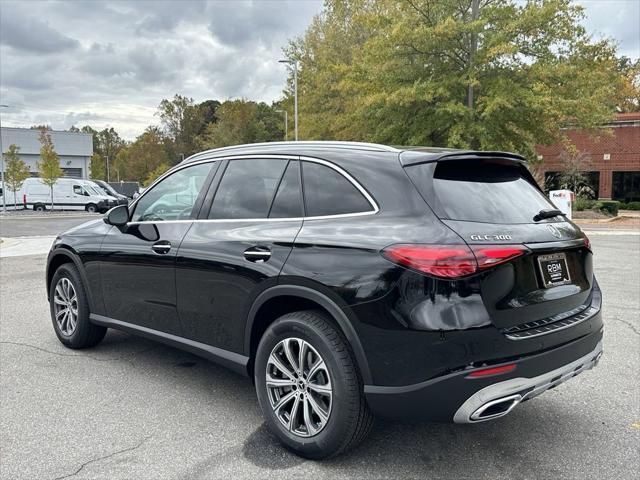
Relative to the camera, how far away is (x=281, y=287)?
3109mm

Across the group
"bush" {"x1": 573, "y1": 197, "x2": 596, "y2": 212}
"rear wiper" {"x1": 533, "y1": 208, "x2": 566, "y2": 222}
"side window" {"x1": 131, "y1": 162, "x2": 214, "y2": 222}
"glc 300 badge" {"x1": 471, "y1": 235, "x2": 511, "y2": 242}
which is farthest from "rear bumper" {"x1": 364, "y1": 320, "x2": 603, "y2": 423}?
"bush" {"x1": 573, "y1": 197, "x2": 596, "y2": 212}

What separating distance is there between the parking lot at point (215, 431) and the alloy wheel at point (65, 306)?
9.4 inches

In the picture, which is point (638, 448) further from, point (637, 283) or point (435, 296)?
point (637, 283)

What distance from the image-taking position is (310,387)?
120 inches

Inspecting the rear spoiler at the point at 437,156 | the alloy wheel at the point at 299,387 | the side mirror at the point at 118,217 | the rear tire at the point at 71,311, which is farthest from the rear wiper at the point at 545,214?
the rear tire at the point at 71,311

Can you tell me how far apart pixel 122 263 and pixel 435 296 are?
8.97 feet

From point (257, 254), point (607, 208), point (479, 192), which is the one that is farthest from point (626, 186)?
point (257, 254)

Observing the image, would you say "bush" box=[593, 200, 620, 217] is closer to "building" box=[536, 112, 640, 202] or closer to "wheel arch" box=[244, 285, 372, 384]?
"building" box=[536, 112, 640, 202]

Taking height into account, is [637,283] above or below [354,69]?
below

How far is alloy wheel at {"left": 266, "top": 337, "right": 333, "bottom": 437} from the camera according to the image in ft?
9.85

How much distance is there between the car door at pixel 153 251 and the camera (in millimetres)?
3959

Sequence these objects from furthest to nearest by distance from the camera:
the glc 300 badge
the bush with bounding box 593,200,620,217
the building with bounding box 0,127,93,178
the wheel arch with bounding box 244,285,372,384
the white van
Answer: the building with bounding box 0,127,93,178
the white van
the bush with bounding box 593,200,620,217
the wheel arch with bounding box 244,285,372,384
the glc 300 badge

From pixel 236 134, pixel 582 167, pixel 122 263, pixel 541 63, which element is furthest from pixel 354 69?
pixel 236 134

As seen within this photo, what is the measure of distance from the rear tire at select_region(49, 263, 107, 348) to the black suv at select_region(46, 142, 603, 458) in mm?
1246
